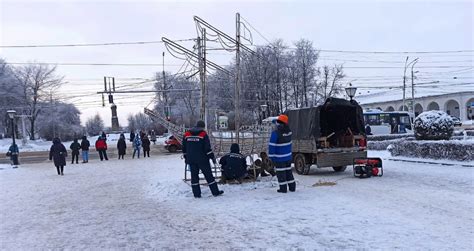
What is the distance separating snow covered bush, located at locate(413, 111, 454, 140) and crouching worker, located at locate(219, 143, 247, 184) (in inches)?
380

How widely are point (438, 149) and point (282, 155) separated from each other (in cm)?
865

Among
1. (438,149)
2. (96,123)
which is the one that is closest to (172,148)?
(438,149)

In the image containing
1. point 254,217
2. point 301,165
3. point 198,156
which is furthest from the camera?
point 301,165

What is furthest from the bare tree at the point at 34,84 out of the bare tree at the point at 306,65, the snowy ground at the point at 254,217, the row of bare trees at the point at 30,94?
the snowy ground at the point at 254,217

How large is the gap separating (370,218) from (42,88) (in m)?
64.1

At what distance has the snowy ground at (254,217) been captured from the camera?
227 inches

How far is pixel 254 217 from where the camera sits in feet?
23.3

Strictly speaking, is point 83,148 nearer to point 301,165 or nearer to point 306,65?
point 301,165

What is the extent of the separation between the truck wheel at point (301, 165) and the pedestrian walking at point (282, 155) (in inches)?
173

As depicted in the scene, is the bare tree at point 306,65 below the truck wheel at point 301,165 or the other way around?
the other way around

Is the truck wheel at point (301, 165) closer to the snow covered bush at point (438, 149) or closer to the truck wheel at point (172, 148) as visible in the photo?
the snow covered bush at point (438, 149)

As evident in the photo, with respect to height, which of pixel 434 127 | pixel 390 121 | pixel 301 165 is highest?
pixel 390 121

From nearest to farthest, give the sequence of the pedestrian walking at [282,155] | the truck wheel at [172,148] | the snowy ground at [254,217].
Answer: the snowy ground at [254,217] → the pedestrian walking at [282,155] → the truck wheel at [172,148]

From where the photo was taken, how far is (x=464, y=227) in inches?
242
